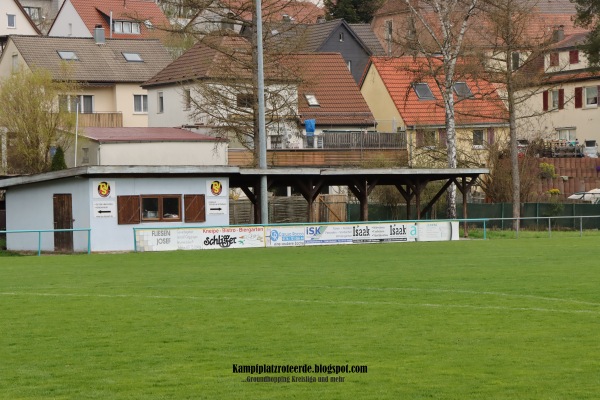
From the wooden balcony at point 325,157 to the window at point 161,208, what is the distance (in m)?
19.3

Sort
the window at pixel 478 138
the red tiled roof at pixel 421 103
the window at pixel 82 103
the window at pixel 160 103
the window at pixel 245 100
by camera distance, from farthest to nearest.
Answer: the window at pixel 160 103 → the window at pixel 82 103 → the red tiled roof at pixel 421 103 → the window at pixel 478 138 → the window at pixel 245 100

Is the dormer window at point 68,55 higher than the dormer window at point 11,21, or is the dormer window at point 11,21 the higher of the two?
the dormer window at point 11,21


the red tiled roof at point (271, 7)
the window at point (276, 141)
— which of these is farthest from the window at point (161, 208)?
the window at point (276, 141)

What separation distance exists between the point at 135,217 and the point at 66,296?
1850 centimetres

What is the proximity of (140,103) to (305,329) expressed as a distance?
65.4 m

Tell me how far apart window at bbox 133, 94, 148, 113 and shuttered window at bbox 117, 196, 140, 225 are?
4031cm

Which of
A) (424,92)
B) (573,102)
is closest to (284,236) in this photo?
(424,92)

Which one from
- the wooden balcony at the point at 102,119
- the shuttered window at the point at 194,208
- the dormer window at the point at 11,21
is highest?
the dormer window at the point at 11,21

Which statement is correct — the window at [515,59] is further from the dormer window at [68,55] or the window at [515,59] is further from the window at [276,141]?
the dormer window at [68,55]

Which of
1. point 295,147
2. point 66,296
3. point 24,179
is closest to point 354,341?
point 66,296

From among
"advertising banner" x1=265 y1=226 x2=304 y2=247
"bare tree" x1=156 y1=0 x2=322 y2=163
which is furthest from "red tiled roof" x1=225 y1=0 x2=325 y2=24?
"advertising banner" x1=265 y1=226 x2=304 y2=247

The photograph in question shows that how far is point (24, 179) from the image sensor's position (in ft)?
147

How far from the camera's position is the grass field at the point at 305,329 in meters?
14.2

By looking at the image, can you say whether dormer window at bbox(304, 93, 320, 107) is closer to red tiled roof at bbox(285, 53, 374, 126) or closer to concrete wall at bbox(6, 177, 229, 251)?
red tiled roof at bbox(285, 53, 374, 126)
